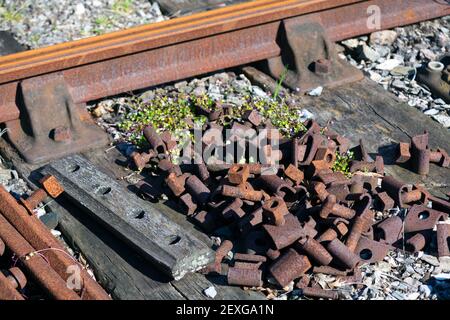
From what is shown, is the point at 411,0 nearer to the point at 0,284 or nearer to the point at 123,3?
the point at 123,3

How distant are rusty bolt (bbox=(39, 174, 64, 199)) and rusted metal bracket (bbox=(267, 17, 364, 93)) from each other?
2288 millimetres

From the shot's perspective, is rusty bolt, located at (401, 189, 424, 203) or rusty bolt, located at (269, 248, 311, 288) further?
rusty bolt, located at (401, 189, 424, 203)

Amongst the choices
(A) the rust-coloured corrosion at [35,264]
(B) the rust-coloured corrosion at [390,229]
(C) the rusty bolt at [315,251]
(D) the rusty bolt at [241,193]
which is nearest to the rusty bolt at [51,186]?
(A) the rust-coloured corrosion at [35,264]

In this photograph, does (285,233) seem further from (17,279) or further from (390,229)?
(17,279)

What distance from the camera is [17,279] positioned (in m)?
4.70

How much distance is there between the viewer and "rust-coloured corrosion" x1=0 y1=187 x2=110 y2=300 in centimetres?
463

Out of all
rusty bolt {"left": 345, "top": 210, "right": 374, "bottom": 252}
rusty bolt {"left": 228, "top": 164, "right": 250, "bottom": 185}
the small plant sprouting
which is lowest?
the small plant sprouting

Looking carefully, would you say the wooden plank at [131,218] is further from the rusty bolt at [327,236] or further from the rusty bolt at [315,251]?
the rusty bolt at [327,236]

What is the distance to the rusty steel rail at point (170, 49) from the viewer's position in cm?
614

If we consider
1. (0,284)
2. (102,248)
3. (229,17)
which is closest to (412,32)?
(229,17)

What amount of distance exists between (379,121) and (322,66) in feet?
2.54

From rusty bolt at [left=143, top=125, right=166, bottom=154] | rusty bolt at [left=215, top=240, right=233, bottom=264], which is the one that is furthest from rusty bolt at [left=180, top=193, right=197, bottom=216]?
rusty bolt at [left=143, top=125, right=166, bottom=154]

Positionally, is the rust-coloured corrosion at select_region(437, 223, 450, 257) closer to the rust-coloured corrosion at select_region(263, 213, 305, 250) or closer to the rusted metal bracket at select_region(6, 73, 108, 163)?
the rust-coloured corrosion at select_region(263, 213, 305, 250)
